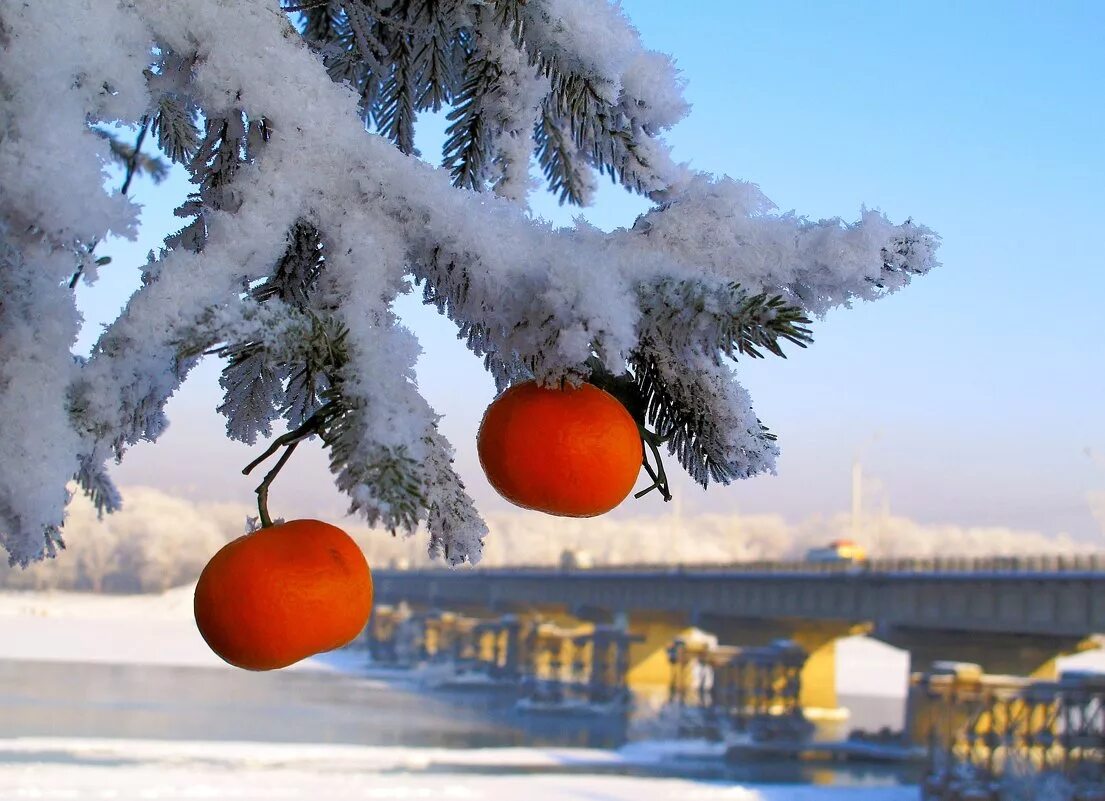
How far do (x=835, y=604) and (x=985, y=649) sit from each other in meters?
6.21

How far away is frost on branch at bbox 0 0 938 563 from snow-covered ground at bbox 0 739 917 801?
35497 millimetres

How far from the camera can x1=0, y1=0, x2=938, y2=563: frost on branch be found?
42.7 inches

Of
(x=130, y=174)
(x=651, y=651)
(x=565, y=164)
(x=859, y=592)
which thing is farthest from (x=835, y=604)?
(x=130, y=174)

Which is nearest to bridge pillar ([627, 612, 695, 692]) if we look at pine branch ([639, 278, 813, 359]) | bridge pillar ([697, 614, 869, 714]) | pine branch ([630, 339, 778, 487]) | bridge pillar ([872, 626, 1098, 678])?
bridge pillar ([697, 614, 869, 714])

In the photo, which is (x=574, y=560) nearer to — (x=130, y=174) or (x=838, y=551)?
(x=838, y=551)

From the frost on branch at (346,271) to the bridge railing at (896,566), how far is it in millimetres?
23511

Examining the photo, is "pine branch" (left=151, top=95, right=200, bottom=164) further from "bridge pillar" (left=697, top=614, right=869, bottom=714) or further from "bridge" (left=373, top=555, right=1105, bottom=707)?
"bridge pillar" (left=697, top=614, right=869, bottom=714)

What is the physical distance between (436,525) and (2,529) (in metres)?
0.44

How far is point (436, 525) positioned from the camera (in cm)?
123

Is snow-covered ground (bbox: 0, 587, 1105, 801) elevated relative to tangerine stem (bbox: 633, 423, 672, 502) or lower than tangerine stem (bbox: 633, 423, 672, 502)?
lower

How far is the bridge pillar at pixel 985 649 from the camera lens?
4056 cm

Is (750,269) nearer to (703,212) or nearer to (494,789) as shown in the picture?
(703,212)

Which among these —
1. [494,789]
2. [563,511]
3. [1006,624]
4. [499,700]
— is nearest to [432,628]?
[499,700]

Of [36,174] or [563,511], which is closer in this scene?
[36,174]
